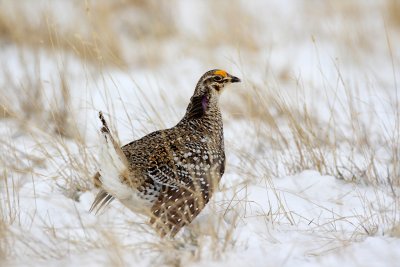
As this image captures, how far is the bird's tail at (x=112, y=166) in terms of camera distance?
3.18m

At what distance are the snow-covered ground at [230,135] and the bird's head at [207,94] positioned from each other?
319mm

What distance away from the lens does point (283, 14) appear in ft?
29.1

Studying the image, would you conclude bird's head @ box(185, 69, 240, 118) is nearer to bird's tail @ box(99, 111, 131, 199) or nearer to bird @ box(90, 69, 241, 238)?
bird @ box(90, 69, 241, 238)

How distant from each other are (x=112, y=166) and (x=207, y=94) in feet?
3.31

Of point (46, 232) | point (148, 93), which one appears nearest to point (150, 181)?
point (46, 232)

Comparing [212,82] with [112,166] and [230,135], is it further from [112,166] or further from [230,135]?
[230,135]

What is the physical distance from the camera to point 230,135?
17.2 ft

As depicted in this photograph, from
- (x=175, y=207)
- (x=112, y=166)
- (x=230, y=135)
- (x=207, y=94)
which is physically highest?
(x=207, y=94)

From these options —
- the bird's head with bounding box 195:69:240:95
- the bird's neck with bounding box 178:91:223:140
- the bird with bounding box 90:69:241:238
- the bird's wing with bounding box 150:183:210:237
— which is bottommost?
the bird's wing with bounding box 150:183:210:237

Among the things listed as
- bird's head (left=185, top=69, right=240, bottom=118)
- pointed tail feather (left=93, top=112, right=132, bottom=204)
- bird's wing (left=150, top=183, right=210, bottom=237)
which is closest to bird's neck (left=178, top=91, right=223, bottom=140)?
bird's head (left=185, top=69, right=240, bottom=118)

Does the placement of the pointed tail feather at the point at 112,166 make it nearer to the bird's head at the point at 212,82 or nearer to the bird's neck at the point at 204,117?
the bird's neck at the point at 204,117

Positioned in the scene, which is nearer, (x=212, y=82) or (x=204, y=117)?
(x=204, y=117)

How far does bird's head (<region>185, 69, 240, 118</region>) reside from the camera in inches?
157

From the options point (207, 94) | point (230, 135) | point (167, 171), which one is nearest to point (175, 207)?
point (167, 171)
